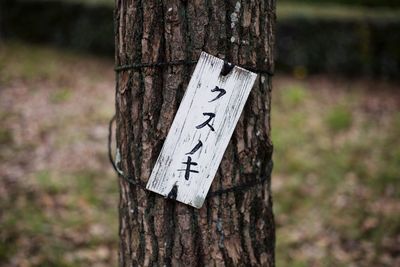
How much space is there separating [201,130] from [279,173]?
303cm

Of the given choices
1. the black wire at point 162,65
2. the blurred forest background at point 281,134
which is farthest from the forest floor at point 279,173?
the black wire at point 162,65

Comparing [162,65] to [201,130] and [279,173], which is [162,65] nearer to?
[201,130]

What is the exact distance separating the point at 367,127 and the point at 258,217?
3.93 m

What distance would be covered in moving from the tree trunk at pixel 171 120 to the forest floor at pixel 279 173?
1714mm

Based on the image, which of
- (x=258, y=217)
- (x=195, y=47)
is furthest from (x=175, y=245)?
(x=195, y=47)

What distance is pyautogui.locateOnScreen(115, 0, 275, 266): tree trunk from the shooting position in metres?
1.42

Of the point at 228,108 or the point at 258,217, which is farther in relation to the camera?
the point at 258,217

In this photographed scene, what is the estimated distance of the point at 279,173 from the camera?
4.35 meters

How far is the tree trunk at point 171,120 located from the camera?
142cm

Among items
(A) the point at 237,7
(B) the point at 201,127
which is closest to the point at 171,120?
(B) the point at 201,127

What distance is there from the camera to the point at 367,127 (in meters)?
5.13

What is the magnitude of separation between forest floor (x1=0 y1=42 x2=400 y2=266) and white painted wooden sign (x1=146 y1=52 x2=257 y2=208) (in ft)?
6.29

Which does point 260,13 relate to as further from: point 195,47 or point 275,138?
point 275,138

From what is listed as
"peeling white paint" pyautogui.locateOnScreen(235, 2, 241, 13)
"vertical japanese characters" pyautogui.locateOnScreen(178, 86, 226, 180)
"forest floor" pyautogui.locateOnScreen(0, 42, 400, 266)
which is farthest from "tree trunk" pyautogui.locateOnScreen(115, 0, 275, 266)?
"forest floor" pyautogui.locateOnScreen(0, 42, 400, 266)
